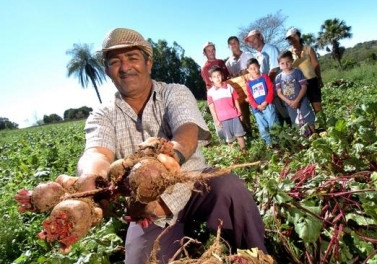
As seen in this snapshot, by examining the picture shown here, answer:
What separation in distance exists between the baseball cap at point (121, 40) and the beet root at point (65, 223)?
1.08 m

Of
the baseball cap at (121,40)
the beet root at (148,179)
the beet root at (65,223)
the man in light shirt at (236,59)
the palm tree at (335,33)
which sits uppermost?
the palm tree at (335,33)

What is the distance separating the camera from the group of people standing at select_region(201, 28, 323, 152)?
516 centimetres

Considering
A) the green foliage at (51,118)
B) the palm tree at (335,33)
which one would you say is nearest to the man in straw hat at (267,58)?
the palm tree at (335,33)

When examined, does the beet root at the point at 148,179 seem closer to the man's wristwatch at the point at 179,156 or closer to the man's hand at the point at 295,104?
the man's wristwatch at the point at 179,156

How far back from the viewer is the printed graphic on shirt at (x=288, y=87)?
202 inches

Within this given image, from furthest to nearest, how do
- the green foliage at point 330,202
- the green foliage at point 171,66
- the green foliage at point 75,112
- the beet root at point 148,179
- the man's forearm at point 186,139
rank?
the green foliage at point 75,112, the green foliage at point 171,66, the green foliage at point 330,202, the man's forearm at point 186,139, the beet root at point 148,179

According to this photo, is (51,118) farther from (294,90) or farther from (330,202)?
(330,202)

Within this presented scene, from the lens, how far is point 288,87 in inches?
203

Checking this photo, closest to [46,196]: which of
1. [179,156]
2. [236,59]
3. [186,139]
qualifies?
[179,156]

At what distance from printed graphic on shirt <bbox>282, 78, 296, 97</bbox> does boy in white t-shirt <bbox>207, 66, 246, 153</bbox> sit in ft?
2.67

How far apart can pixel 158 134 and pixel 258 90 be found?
3499mm

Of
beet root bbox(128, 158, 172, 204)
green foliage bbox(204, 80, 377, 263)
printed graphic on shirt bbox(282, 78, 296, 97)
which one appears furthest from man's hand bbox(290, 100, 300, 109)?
beet root bbox(128, 158, 172, 204)

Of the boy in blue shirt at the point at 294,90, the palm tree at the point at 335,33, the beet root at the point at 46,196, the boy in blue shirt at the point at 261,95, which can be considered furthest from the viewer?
the palm tree at the point at 335,33

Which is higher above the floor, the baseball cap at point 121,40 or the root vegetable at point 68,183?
the baseball cap at point 121,40
